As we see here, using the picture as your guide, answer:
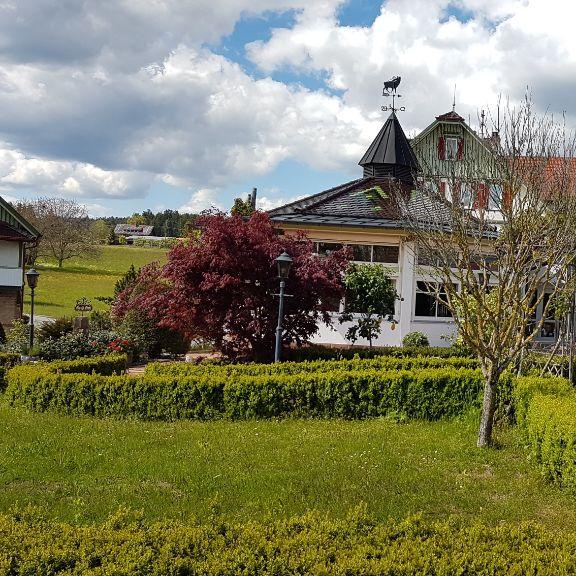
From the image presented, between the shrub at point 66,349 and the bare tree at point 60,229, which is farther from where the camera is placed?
the bare tree at point 60,229

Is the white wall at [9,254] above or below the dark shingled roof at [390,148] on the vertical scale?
below

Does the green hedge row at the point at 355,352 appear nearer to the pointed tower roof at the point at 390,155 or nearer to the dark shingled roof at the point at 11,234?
the pointed tower roof at the point at 390,155

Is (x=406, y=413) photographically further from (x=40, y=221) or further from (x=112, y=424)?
(x=40, y=221)

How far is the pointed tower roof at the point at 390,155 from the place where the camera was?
22328mm

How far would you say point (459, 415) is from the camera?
1057cm

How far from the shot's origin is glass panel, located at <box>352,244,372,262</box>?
1977 cm

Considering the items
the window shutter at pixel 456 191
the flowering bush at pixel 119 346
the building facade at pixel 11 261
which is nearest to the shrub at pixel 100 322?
the flowering bush at pixel 119 346

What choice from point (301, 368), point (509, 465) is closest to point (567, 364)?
→ point (301, 368)

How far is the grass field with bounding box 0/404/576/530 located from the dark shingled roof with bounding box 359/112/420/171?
1421cm

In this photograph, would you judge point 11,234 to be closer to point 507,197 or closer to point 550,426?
point 507,197

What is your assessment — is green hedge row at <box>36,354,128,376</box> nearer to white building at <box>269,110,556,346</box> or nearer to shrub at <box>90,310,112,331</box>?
shrub at <box>90,310,112,331</box>

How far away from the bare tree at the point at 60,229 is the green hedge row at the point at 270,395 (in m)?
45.7

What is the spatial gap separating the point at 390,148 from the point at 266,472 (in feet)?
56.1

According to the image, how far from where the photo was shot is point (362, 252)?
19.8 meters
